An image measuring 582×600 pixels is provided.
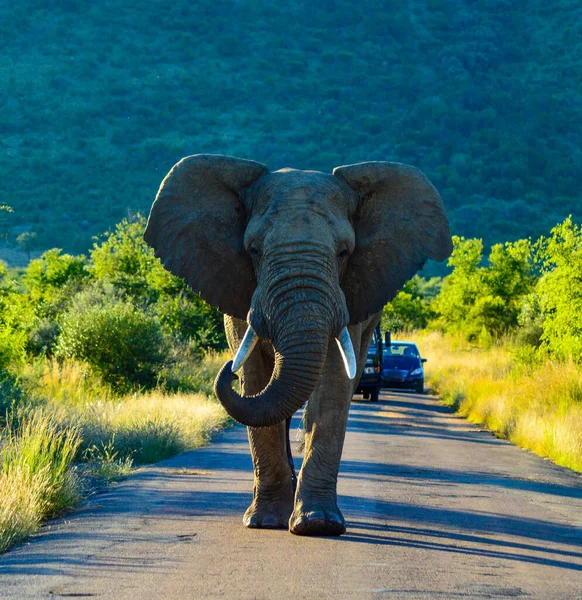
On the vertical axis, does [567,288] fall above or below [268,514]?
above

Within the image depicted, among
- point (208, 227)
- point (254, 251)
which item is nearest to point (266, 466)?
point (254, 251)

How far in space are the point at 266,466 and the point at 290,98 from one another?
73.3 meters

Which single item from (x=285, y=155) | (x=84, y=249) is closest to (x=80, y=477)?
(x=84, y=249)

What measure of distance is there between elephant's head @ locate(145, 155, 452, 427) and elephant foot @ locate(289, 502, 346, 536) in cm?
84

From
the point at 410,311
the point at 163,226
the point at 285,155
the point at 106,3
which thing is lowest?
the point at 163,226

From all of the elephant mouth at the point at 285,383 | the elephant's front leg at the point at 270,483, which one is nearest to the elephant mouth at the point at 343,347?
the elephant mouth at the point at 285,383

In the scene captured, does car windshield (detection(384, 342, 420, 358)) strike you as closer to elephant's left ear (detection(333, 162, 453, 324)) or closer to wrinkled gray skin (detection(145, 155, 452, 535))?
wrinkled gray skin (detection(145, 155, 452, 535))

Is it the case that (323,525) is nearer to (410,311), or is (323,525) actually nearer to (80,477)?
(80,477)

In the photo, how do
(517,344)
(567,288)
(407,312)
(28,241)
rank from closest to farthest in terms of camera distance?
(567,288)
(517,344)
(28,241)
(407,312)

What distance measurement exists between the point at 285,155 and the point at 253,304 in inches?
2440

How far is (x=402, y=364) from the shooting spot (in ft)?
110

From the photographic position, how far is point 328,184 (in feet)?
29.4

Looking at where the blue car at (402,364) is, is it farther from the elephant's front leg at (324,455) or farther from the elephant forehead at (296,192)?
the elephant's front leg at (324,455)

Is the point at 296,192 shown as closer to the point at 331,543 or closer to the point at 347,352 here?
the point at 347,352
